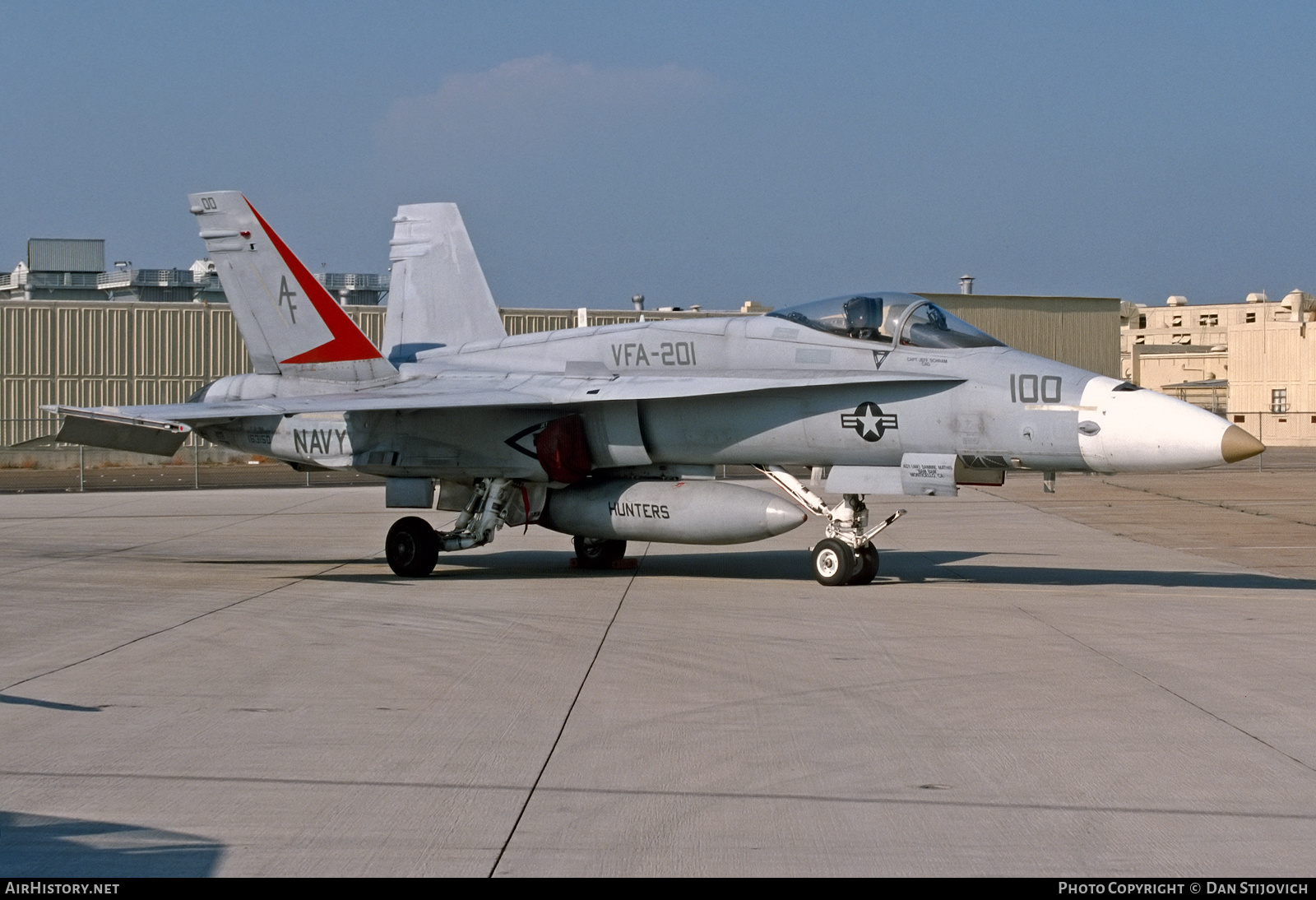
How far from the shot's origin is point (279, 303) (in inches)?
595

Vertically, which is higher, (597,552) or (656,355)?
(656,355)

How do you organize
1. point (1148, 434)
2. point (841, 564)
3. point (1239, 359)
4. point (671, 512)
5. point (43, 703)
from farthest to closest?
point (1239, 359) → point (671, 512) → point (841, 564) → point (1148, 434) → point (43, 703)

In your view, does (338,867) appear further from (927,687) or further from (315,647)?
(315,647)

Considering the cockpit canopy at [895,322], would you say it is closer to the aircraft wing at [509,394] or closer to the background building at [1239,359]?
the aircraft wing at [509,394]

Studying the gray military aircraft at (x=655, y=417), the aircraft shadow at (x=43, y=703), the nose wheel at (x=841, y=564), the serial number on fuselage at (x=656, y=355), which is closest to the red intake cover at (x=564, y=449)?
the gray military aircraft at (x=655, y=417)

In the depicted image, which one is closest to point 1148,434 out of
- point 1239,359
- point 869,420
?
point 869,420

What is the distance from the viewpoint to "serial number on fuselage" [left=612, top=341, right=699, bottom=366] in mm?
13344

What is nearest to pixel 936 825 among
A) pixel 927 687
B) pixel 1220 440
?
pixel 927 687

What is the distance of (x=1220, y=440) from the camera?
33.7 ft

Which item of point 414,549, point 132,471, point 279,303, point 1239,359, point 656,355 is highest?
point 1239,359

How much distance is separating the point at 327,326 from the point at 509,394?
3.09 m

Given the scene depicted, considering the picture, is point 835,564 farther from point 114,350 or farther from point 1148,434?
point 114,350

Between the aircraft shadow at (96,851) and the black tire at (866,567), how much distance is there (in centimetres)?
863
